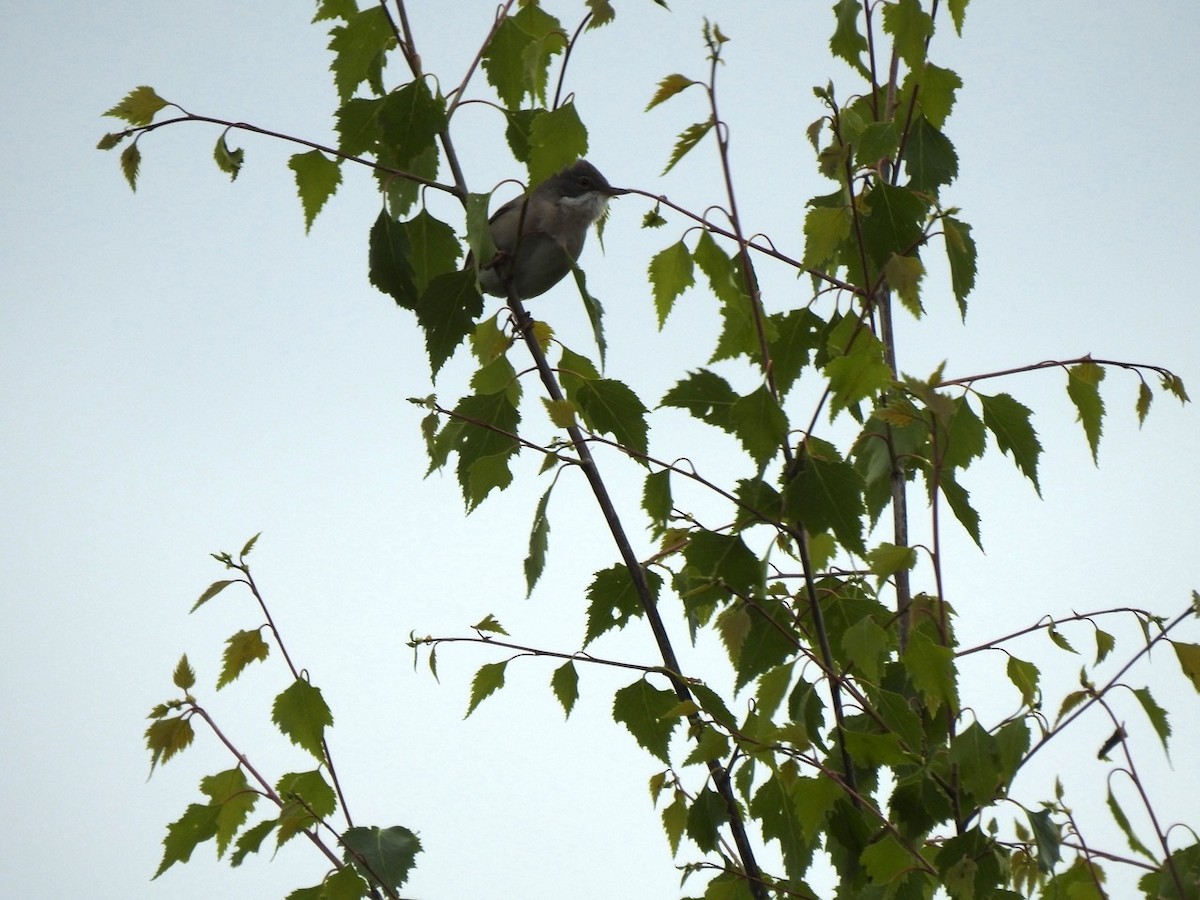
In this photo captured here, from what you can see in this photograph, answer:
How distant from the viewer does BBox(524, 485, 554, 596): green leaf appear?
2383 millimetres

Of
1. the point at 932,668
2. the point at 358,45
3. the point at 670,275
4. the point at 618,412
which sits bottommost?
the point at 932,668

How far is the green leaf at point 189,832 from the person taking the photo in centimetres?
257

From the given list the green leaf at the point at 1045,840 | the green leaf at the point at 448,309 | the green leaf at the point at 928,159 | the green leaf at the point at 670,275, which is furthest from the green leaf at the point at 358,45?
the green leaf at the point at 1045,840

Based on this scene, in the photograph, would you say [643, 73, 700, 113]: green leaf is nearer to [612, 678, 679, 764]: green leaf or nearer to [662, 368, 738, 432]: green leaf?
[662, 368, 738, 432]: green leaf

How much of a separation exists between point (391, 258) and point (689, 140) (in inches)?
30.1

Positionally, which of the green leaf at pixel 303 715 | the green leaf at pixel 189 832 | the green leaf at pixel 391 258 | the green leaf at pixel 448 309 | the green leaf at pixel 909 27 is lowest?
the green leaf at pixel 189 832

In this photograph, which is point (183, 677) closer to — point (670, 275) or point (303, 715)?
point (303, 715)

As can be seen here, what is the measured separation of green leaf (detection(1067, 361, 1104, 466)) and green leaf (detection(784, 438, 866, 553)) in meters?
0.67

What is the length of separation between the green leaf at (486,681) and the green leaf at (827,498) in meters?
0.83

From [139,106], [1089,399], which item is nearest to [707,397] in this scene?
[1089,399]

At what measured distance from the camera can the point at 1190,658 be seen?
2293mm

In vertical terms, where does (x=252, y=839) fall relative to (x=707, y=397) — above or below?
below

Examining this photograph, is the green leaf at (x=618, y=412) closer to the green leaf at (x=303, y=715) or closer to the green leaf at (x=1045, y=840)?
the green leaf at (x=303, y=715)

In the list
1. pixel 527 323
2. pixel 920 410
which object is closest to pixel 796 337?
pixel 920 410
